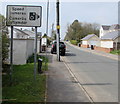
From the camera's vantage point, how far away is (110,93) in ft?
24.8

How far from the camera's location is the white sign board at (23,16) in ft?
24.1

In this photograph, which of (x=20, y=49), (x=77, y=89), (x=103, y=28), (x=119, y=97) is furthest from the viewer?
(x=103, y=28)

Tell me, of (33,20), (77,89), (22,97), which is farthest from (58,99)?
(33,20)

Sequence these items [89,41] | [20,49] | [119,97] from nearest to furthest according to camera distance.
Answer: [119,97]
[20,49]
[89,41]

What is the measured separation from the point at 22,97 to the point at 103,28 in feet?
287

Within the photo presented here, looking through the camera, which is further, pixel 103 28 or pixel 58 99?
pixel 103 28

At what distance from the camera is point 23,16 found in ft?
24.4

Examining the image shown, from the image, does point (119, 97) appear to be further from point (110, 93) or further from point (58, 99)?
point (58, 99)

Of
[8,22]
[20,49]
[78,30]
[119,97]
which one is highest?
[78,30]

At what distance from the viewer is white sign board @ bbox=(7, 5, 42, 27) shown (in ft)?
24.1

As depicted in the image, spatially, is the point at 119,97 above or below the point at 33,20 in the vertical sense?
below

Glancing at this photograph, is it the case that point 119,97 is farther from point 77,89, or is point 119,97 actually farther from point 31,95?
point 31,95

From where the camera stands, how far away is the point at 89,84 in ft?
30.2

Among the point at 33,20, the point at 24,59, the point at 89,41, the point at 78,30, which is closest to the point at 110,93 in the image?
the point at 33,20
